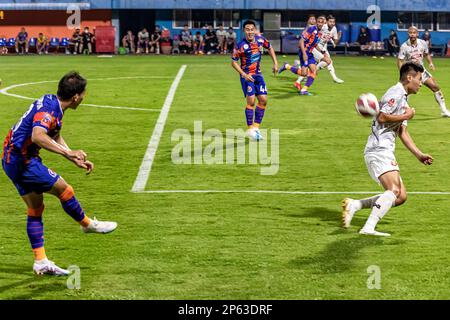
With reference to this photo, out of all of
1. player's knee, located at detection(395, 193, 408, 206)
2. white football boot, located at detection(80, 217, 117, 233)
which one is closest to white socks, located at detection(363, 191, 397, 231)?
player's knee, located at detection(395, 193, 408, 206)

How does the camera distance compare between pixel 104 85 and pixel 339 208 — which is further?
pixel 104 85

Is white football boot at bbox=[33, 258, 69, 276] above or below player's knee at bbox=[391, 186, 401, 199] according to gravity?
below

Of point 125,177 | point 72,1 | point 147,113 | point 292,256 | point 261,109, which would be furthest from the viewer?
point 72,1

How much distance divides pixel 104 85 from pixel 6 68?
10.6 m

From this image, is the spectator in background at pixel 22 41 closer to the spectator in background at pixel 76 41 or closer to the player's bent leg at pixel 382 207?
the spectator in background at pixel 76 41

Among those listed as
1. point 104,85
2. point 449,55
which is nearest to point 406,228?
point 104,85

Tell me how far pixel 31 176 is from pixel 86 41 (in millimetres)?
46986

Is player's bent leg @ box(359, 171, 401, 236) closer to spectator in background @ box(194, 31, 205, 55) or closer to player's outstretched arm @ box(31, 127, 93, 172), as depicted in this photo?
player's outstretched arm @ box(31, 127, 93, 172)

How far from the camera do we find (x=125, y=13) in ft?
202

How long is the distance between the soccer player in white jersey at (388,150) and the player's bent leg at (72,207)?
3.06 meters

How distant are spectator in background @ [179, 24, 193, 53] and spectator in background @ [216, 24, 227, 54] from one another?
1712 millimetres

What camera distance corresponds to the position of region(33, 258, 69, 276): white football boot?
9.27 meters

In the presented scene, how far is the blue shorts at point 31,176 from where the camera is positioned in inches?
369

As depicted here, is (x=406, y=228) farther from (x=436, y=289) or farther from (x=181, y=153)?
(x=181, y=153)
